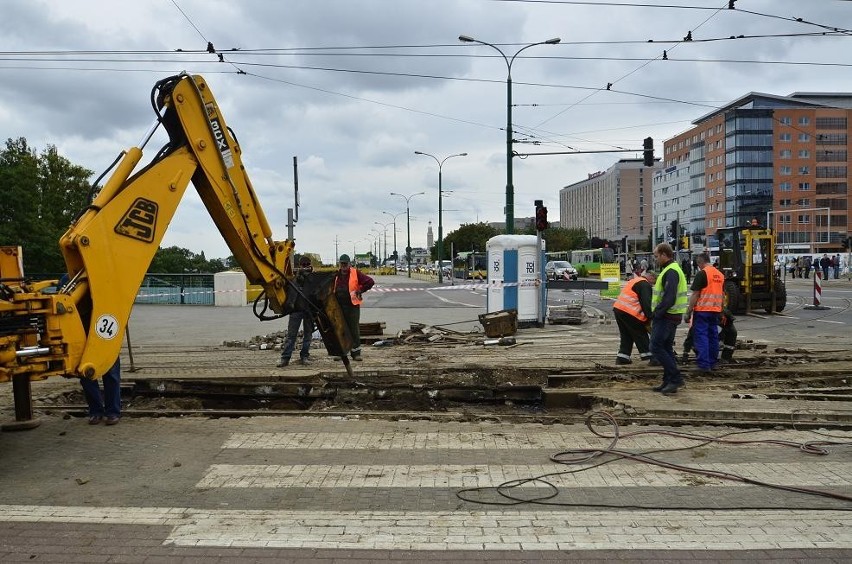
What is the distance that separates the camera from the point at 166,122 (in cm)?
681

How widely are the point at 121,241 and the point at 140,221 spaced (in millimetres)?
273

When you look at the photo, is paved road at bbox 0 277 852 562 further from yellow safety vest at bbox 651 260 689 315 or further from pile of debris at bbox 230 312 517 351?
pile of debris at bbox 230 312 517 351

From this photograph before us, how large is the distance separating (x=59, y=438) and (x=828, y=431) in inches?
308

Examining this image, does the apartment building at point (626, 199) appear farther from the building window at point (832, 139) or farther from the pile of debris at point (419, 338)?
the pile of debris at point (419, 338)

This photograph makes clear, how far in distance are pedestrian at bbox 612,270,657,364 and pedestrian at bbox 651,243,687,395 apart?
1008mm

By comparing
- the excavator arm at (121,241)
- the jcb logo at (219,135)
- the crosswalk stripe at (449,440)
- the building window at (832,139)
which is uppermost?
the building window at (832,139)

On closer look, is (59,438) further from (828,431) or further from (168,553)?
(828,431)

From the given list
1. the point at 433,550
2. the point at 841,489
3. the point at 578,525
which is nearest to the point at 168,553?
the point at 433,550

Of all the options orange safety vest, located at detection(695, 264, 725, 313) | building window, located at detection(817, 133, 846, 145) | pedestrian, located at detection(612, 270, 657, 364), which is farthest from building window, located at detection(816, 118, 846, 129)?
orange safety vest, located at detection(695, 264, 725, 313)

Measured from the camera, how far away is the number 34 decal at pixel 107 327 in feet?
19.5

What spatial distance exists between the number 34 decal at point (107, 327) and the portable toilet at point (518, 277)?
12167mm

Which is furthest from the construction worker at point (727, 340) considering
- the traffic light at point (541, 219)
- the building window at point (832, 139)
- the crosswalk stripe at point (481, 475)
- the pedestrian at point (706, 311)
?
the building window at point (832, 139)

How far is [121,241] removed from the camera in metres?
6.11

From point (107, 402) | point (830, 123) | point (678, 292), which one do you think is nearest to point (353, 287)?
point (107, 402)
